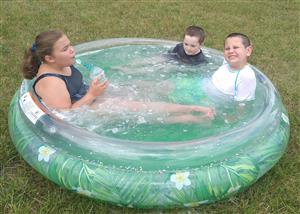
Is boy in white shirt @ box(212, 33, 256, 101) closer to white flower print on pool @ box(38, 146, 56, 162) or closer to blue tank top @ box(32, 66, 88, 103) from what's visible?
blue tank top @ box(32, 66, 88, 103)

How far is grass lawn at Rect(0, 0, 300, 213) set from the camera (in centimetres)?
296

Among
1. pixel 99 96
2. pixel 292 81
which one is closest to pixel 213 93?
pixel 99 96

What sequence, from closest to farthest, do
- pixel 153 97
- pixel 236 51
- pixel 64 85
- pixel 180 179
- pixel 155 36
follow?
pixel 180 179, pixel 64 85, pixel 236 51, pixel 153 97, pixel 155 36

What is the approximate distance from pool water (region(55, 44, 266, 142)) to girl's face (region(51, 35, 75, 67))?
36cm

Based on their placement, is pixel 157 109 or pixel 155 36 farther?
pixel 155 36

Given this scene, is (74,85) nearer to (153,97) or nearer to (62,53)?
(62,53)

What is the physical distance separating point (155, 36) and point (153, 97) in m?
2.45

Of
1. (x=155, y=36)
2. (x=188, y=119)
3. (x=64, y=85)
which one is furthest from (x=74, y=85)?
(x=155, y=36)

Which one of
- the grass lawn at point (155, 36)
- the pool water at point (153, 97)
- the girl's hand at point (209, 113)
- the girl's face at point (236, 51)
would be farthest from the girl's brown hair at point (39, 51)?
the girl's face at point (236, 51)

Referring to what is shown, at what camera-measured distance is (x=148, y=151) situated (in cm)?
264

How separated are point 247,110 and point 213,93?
36 cm

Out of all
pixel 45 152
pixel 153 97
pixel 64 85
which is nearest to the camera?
pixel 45 152

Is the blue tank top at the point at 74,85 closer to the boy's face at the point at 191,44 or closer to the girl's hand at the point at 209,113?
the girl's hand at the point at 209,113

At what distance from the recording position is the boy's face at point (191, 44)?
13.6 ft
